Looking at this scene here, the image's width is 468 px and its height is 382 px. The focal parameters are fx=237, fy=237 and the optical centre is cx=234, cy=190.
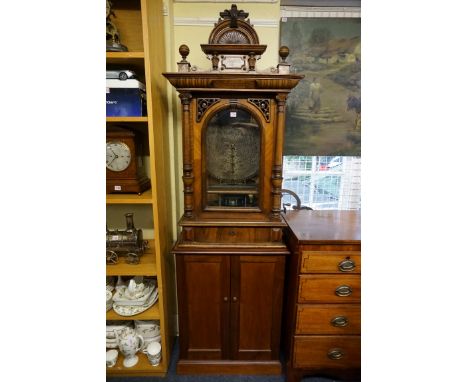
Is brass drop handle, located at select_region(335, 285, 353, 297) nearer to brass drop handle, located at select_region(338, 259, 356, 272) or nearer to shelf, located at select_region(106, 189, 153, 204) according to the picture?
brass drop handle, located at select_region(338, 259, 356, 272)

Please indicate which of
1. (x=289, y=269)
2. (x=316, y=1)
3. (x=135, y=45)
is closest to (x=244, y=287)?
(x=289, y=269)

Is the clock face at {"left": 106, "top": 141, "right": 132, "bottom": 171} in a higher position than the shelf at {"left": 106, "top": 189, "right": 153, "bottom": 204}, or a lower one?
higher

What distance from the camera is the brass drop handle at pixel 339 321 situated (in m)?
1.15

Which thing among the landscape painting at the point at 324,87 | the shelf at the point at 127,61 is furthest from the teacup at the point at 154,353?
the shelf at the point at 127,61

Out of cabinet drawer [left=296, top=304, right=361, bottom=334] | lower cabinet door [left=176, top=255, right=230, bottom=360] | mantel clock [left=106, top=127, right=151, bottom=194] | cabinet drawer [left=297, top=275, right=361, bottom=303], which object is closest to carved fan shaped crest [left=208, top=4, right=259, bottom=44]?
mantel clock [left=106, top=127, right=151, bottom=194]

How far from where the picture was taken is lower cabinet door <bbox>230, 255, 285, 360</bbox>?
1.17m

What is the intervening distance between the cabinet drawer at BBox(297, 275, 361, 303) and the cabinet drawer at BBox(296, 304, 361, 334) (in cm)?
4

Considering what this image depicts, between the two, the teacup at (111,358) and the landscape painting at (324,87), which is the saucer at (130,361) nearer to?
the teacup at (111,358)

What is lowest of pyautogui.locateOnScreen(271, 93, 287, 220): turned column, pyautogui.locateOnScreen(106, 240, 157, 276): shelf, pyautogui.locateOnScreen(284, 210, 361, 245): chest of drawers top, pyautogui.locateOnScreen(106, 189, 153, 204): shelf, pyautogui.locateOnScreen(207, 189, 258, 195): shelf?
pyautogui.locateOnScreen(106, 240, 157, 276): shelf

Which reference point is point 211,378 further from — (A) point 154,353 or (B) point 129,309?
(B) point 129,309

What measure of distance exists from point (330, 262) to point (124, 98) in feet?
4.01
